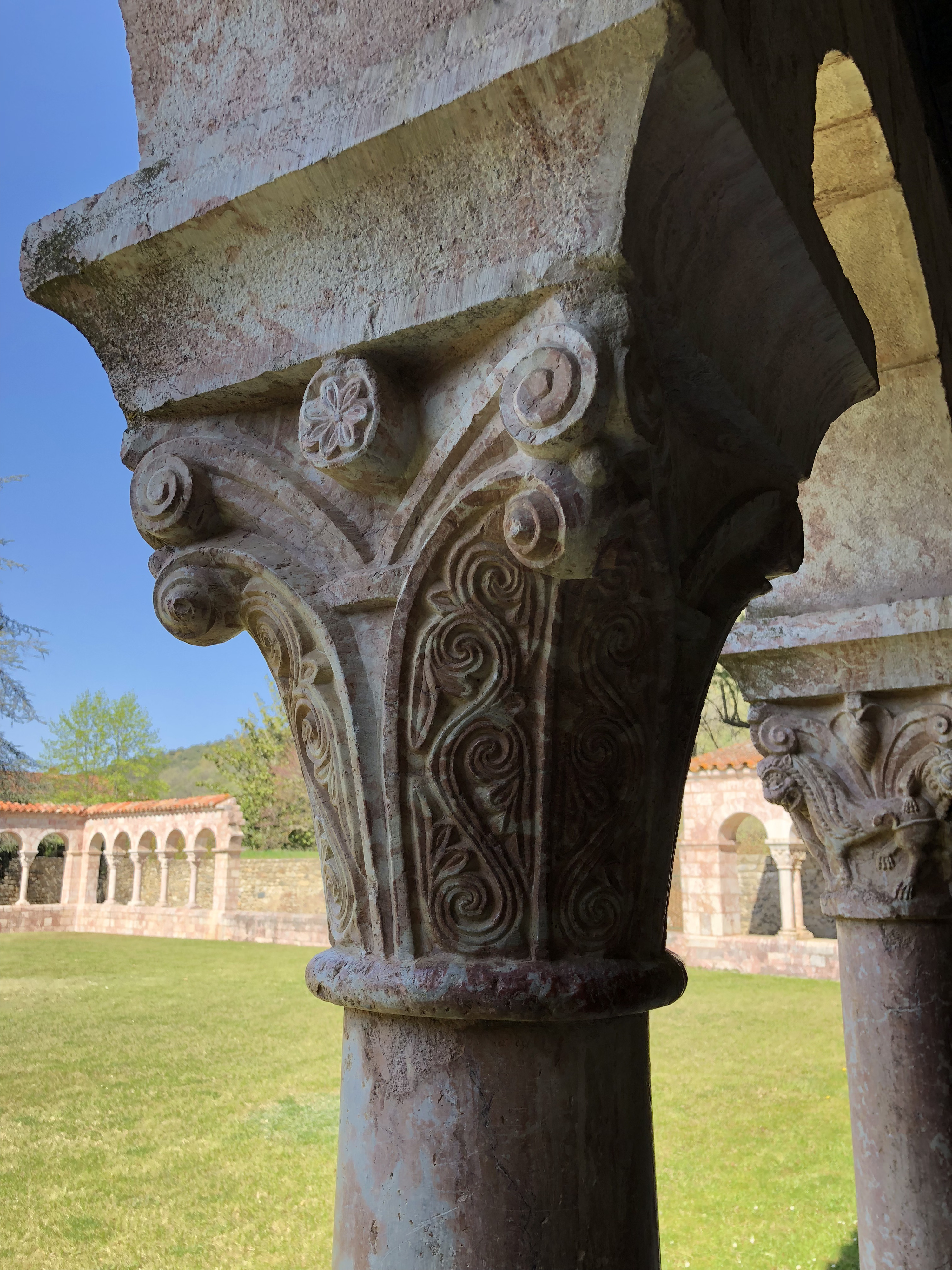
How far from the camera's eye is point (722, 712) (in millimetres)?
14703

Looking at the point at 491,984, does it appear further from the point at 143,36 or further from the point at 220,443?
the point at 143,36

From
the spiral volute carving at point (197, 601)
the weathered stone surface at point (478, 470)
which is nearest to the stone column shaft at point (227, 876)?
the spiral volute carving at point (197, 601)

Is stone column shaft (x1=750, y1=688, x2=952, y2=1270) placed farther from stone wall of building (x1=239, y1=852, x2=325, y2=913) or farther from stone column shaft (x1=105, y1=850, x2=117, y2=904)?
stone column shaft (x1=105, y1=850, x2=117, y2=904)

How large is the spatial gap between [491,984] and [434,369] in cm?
Answer: 65

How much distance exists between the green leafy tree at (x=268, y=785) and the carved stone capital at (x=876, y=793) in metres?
21.2

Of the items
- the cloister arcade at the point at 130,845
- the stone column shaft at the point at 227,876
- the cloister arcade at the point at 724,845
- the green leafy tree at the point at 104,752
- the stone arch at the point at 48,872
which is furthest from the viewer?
the green leafy tree at the point at 104,752

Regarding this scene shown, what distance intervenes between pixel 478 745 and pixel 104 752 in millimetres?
31575

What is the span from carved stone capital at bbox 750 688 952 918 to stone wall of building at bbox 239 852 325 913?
15535 mm

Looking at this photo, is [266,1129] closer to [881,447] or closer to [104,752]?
[881,447]

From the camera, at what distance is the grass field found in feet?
14.9

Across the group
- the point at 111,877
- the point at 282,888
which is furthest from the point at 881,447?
the point at 111,877

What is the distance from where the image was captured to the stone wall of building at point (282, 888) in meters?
17.5

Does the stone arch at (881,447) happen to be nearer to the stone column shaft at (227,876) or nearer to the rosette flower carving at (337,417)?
the rosette flower carving at (337,417)

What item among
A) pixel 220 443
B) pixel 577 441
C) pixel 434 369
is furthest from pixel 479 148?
pixel 220 443
